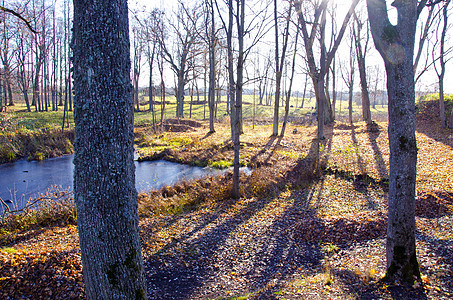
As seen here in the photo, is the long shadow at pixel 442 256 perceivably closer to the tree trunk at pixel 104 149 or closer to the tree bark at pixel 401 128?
the tree bark at pixel 401 128

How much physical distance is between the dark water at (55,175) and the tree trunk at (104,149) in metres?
8.69

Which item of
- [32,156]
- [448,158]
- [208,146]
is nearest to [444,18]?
[448,158]

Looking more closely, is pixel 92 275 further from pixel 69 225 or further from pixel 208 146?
pixel 208 146

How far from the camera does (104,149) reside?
2.54 metres

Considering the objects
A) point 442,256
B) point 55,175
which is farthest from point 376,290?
point 55,175

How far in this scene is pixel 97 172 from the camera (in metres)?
2.55

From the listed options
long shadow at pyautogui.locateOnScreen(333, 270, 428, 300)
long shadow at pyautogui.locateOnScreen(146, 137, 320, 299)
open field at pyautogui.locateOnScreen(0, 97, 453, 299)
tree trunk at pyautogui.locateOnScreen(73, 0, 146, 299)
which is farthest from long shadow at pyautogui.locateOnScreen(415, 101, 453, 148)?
tree trunk at pyautogui.locateOnScreen(73, 0, 146, 299)

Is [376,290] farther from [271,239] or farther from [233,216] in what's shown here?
[233,216]

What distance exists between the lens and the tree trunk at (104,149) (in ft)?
8.19

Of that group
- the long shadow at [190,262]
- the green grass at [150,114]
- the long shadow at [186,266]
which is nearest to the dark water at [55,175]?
the green grass at [150,114]

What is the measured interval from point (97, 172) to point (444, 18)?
23.1 metres

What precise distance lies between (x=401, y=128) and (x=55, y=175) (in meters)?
15.5

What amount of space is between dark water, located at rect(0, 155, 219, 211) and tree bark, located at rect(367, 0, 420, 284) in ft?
30.2

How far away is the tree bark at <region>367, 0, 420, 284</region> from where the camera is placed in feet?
12.2
